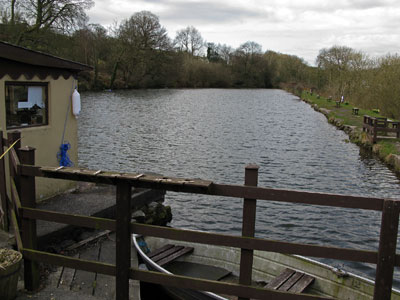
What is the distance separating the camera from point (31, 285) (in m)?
4.54

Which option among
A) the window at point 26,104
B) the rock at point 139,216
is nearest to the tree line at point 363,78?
the rock at point 139,216

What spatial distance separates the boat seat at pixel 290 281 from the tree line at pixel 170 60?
21.8 m

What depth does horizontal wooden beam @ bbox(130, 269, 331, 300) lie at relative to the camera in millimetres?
3725

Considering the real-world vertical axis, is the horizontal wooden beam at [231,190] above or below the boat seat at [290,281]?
above

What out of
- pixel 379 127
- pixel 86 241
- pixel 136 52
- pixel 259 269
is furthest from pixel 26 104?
pixel 136 52

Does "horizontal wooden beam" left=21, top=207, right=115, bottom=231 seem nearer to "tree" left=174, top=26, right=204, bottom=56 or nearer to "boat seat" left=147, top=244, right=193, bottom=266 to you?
"boat seat" left=147, top=244, right=193, bottom=266

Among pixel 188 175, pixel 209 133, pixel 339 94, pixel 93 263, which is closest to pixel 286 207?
pixel 188 175

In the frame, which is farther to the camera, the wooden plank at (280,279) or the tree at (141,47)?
the tree at (141,47)

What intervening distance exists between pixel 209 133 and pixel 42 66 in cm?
2001

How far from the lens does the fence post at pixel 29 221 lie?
437 cm

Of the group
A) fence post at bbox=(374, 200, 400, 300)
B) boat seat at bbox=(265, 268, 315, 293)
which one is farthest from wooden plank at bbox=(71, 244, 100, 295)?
fence post at bbox=(374, 200, 400, 300)

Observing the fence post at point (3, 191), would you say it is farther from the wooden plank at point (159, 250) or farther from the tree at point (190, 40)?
the tree at point (190, 40)

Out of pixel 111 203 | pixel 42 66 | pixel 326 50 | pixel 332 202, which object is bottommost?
pixel 111 203

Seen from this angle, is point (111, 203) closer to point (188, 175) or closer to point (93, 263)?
point (93, 263)
